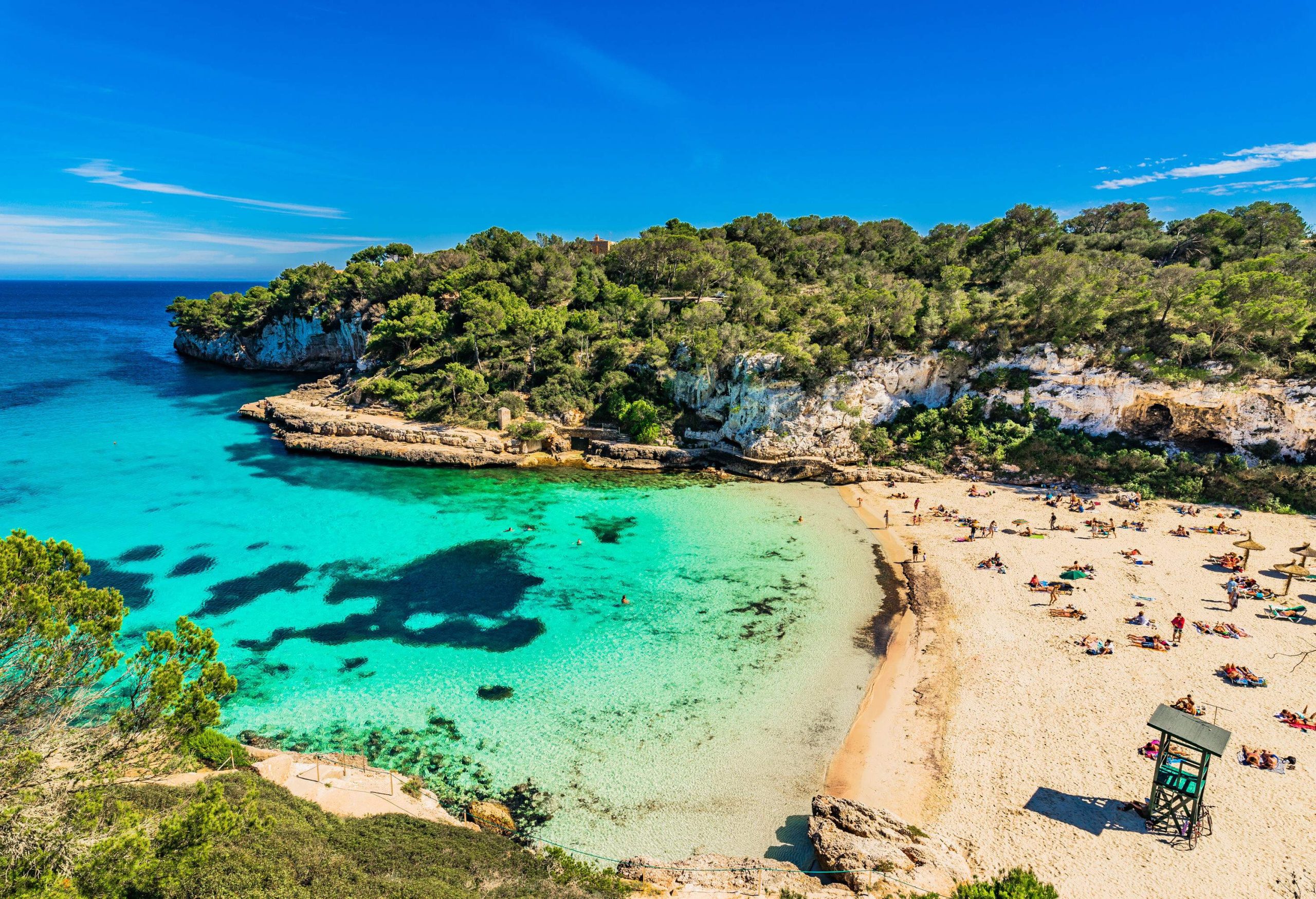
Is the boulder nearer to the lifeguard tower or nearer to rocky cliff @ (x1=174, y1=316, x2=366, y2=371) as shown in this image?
the lifeguard tower

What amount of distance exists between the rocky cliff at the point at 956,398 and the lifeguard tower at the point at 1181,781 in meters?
25.7

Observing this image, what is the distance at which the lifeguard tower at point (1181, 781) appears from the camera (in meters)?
11.4

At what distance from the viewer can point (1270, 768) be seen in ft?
43.6

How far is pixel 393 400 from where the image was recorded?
44.1 m

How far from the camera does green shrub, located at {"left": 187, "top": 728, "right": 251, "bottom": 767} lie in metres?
11.8

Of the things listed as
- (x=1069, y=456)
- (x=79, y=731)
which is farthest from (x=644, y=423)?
(x=79, y=731)

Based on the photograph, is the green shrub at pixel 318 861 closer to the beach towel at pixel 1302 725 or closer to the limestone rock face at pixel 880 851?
the limestone rock face at pixel 880 851

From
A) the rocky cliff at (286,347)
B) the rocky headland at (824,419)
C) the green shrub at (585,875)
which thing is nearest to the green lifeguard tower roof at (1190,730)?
the green shrub at (585,875)

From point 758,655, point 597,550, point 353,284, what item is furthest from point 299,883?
point 353,284

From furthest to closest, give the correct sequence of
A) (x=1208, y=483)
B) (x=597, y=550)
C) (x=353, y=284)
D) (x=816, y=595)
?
(x=353, y=284)
(x=1208, y=483)
(x=597, y=550)
(x=816, y=595)

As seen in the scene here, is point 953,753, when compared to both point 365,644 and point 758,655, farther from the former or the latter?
point 365,644

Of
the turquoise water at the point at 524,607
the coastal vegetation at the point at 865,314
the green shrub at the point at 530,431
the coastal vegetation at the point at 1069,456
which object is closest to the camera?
Result: the turquoise water at the point at 524,607

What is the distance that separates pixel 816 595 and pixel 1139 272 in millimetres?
42368

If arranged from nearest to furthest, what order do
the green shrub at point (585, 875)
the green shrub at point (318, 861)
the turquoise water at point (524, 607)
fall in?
the green shrub at point (318, 861), the green shrub at point (585, 875), the turquoise water at point (524, 607)
